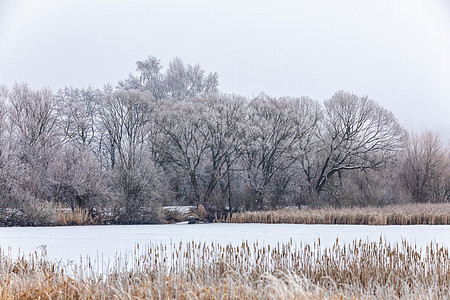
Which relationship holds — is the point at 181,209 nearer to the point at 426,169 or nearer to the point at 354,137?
the point at 354,137

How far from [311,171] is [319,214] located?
1202cm

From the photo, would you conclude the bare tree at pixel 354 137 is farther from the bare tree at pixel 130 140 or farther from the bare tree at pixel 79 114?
the bare tree at pixel 79 114

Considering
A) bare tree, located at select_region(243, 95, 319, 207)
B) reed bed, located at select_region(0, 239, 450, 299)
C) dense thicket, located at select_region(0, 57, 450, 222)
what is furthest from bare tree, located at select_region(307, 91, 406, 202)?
reed bed, located at select_region(0, 239, 450, 299)

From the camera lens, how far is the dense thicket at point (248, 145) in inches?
1172

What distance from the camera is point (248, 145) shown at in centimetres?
3055

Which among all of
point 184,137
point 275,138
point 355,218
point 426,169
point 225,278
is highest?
point 184,137

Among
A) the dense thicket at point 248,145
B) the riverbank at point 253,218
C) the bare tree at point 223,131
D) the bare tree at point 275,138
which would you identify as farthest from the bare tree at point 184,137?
the riverbank at point 253,218

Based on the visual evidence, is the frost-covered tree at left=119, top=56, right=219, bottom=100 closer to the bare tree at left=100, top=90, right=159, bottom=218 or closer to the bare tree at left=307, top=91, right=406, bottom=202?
the bare tree at left=100, top=90, right=159, bottom=218

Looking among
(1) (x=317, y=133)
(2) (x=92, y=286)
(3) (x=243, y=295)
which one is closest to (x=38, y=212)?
(2) (x=92, y=286)

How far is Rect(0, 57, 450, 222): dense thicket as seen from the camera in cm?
2977

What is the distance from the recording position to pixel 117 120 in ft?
110

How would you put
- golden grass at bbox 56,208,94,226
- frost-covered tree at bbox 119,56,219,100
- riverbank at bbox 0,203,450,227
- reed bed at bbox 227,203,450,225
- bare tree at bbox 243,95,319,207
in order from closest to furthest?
riverbank at bbox 0,203,450,227 → reed bed at bbox 227,203,450,225 → golden grass at bbox 56,208,94,226 → bare tree at bbox 243,95,319,207 → frost-covered tree at bbox 119,56,219,100

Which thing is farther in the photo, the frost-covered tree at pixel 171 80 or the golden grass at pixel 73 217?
the frost-covered tree at pixel 171 80

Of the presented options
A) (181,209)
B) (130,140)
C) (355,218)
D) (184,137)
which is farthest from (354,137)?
(130,140)
